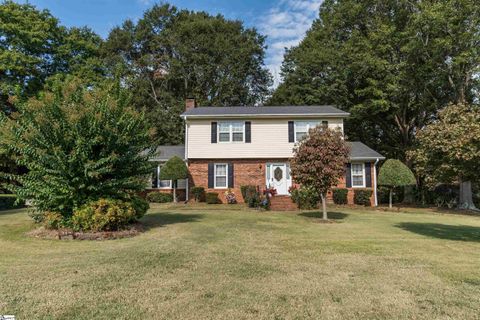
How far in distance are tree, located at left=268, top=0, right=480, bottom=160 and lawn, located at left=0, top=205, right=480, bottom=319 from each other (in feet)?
57.3

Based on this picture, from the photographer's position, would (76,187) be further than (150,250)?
Yes

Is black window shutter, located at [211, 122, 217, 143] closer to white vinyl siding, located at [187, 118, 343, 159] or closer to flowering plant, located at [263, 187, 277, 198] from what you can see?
white vinyl siding, located at [187, 118, 343, 159]

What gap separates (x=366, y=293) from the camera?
193 inches

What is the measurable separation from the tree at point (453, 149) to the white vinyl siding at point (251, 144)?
1026 cm

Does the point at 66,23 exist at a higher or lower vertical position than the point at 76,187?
higher

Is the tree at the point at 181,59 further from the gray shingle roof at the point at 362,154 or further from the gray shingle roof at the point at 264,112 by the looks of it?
the gray shingle roof at the point at 362,154

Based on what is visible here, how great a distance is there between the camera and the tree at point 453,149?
9.02 metres

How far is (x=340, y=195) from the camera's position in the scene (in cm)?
2014

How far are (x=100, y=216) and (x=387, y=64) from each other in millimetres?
23804

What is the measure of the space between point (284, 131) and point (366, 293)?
1684 cm

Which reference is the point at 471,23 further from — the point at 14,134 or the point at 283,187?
the point at 14,134

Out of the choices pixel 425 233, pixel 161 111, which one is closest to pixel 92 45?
pixel 161 111

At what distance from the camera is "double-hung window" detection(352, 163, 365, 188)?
21.2 metres

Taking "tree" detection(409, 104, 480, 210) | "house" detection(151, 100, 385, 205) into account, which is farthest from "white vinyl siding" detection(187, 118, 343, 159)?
"tree" detection(409, 104, 480, 210)
